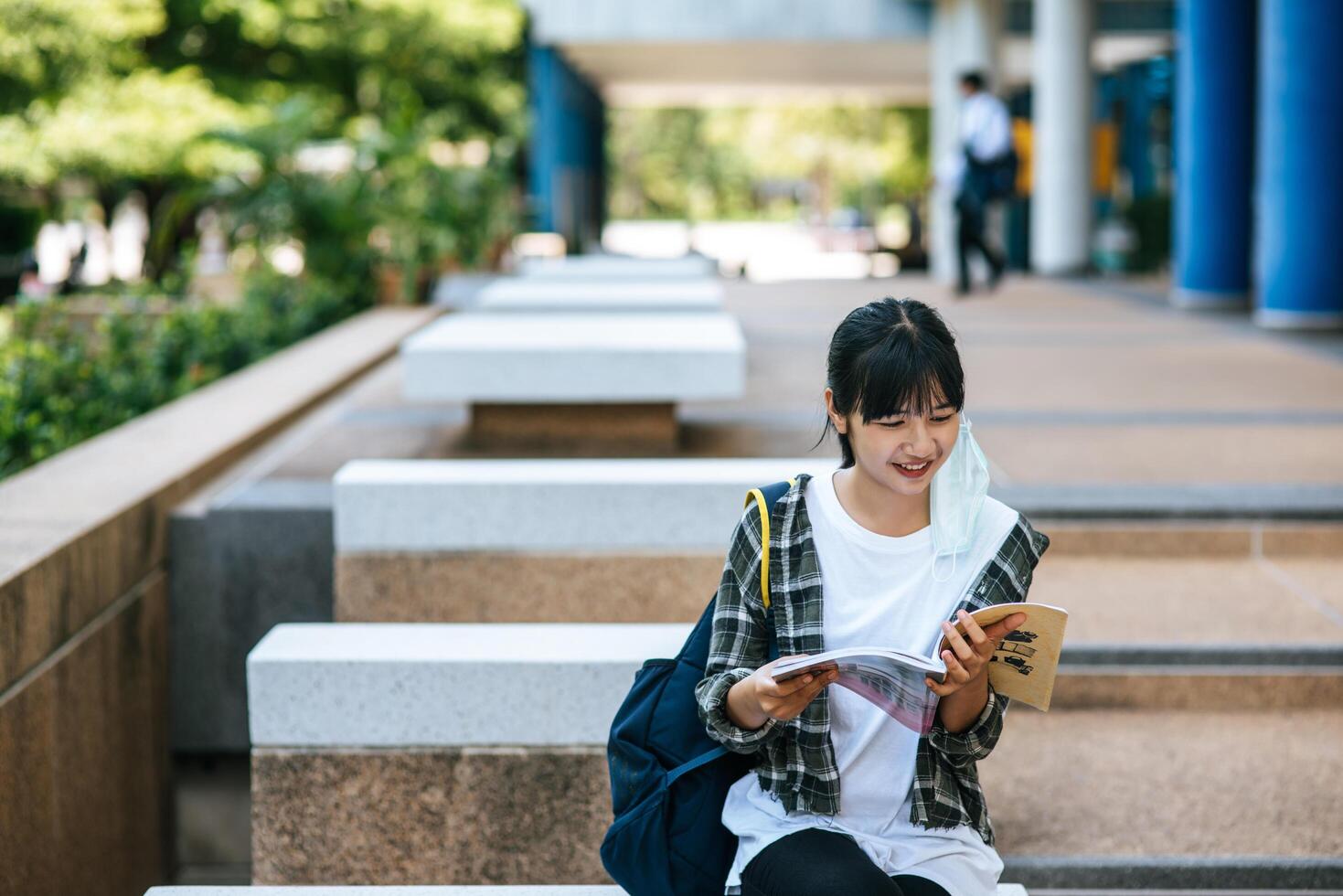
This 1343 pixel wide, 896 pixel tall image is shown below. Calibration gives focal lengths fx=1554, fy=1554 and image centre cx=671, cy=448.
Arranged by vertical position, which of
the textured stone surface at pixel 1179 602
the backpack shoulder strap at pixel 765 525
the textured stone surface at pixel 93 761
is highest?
the backpack shoulder strap at pixel 765 525

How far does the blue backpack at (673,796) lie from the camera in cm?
265

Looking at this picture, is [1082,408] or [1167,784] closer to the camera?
[1167,784]

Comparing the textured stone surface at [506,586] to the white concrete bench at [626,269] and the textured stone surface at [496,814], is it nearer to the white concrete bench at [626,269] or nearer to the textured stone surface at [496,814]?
the textured stone surface at [496,814]

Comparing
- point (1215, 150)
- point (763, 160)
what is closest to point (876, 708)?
point (1215, 150)

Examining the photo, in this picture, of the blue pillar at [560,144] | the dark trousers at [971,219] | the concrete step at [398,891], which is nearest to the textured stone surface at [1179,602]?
the concrete step at [398,891]

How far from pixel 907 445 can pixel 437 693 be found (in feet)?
5.56

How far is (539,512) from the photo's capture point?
4.75 m

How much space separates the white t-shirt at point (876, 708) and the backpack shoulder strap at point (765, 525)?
0.21ft

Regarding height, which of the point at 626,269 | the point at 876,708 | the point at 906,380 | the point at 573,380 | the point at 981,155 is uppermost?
the point at 981,155

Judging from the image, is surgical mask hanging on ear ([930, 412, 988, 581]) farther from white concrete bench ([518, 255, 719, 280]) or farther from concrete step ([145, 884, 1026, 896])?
white concrete bench ([518, 255, 719, 280])

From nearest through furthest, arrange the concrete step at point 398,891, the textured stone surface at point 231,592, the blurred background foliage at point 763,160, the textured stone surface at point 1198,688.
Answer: the concrete step at point 398,891, the textured stone surface at point 1198,688, the textured stone surface at point 231,592, the blurred background foliage at point 763,160

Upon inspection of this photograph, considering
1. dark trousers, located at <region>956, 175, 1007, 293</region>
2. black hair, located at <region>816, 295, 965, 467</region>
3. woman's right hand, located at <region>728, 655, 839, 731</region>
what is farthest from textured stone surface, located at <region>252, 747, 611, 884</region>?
dark trousers, located at <region>956, 175, 1007, 293</region>

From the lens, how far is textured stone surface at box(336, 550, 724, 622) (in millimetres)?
4762

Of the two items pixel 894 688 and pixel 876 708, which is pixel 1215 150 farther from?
pixel 894 688
